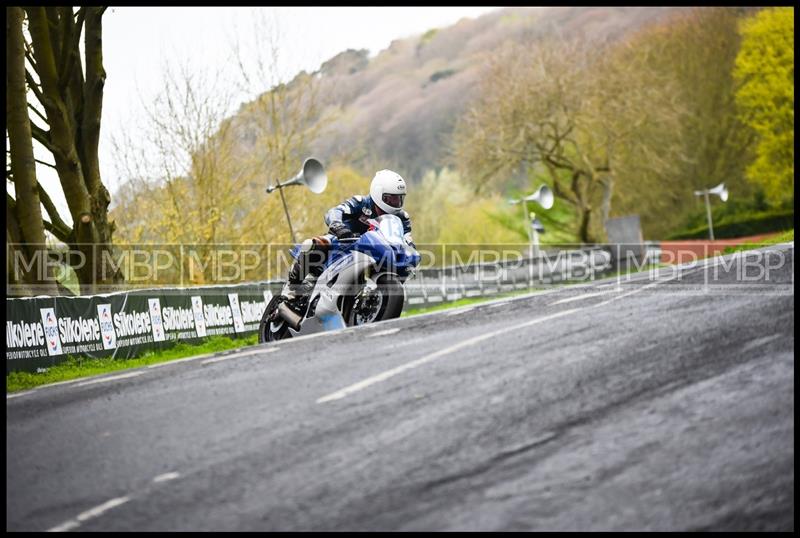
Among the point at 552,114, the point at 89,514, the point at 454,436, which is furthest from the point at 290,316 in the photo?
the point at 552,114

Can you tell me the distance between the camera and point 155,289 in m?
18.2

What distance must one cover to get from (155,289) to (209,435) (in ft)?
42.6

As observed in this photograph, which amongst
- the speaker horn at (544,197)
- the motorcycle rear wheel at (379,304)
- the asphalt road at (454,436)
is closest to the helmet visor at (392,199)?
the motorcycle rear wheel at (379,304)

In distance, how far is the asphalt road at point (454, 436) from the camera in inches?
173

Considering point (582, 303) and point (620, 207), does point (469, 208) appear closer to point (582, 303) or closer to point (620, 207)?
point (620, 207)

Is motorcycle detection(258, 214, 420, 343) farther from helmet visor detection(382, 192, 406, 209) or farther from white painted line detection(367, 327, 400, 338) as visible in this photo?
white painted line detection(367, 327, 400, 338)

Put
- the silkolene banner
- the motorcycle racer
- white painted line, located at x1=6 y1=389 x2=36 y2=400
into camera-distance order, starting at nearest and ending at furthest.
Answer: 1. white painted line, located at x1=6 y1=389 x2=36 y2=400
2. the motorcycle racer
3. the silkolene banner

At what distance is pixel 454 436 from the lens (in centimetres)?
529

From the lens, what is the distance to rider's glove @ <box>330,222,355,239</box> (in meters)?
11.5

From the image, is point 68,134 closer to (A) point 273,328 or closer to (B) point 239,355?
(A) point 273,328

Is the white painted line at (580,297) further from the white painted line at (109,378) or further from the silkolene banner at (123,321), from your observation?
the silkolene banner at (123,321)

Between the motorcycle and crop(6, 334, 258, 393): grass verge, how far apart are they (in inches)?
132

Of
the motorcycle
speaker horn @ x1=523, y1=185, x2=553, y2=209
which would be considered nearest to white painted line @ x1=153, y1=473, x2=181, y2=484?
the motorcycle

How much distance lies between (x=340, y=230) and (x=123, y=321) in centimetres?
788
